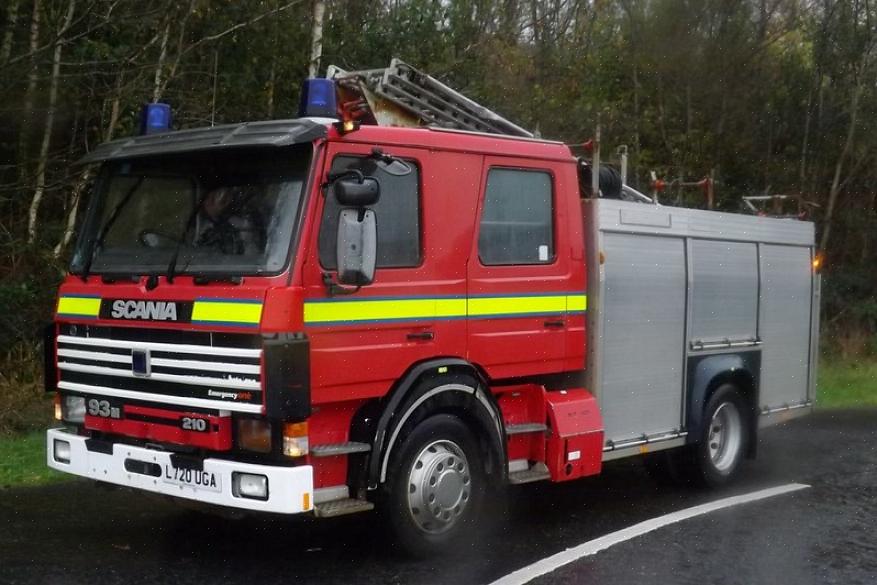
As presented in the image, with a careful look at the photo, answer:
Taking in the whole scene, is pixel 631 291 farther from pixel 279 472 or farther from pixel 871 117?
pixel 871 117

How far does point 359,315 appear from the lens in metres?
6.29

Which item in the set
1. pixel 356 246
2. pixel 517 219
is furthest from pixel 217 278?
pixel 517 219

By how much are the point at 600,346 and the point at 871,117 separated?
624 inches

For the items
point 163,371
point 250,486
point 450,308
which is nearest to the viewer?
point 250,486

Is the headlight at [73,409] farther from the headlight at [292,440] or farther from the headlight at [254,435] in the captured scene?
the headlight at [292,440]

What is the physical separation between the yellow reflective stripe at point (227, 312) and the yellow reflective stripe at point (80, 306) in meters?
0.87

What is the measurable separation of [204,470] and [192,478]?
11cm

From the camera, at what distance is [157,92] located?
12.2 m

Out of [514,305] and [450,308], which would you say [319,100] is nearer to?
[450,308]

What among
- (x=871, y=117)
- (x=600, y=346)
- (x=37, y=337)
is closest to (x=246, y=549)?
(x=600, y=346)

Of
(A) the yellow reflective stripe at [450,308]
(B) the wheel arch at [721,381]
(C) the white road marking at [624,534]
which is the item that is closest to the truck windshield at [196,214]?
(A) the yellow reflective stripe at [450,308]

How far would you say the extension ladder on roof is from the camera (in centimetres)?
780

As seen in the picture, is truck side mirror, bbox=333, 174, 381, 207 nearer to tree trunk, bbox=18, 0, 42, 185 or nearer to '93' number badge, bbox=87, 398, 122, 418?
'93' number badge, bbox=87, 398, 122, 418

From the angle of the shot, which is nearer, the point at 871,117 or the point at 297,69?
the point at 297,69
